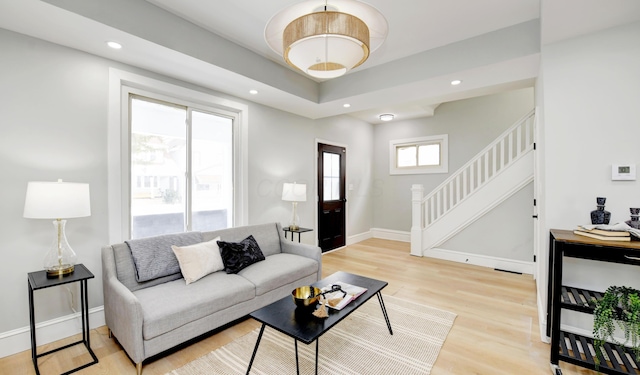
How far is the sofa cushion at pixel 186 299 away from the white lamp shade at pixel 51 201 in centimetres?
84

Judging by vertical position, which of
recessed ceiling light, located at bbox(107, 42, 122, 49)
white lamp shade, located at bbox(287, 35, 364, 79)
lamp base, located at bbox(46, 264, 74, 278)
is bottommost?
lamp base, located at bbox(46, 264, 74, 278)

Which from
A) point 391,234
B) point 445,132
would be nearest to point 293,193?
point 391,234

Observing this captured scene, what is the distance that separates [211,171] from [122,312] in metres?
1.94

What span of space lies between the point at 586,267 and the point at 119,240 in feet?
13.6

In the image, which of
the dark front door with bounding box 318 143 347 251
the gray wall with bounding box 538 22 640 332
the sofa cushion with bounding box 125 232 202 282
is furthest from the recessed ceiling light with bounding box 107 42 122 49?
the gray wall with bounding box 538 22 640 332

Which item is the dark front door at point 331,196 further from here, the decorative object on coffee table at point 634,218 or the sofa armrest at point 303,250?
the decorative object on coffee table at point 634,218

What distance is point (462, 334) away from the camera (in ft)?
8.13

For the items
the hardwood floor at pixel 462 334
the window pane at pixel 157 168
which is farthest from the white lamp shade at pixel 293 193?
the window pane at pixel 157 168

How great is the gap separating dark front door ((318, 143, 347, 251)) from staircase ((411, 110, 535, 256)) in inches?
58.3

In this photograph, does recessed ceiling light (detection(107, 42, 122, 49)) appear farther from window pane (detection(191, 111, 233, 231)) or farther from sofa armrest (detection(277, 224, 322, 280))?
sofa armrest (detection(277, 224, 322, 280))

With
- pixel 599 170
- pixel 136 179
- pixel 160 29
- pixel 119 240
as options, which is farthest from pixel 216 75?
pixel 599 170

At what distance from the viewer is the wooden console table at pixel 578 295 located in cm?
181

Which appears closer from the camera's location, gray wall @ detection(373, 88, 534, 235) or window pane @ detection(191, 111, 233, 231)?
window pane @ detection(191, 111, 233, 231)

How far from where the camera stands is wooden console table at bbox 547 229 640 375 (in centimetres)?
181
